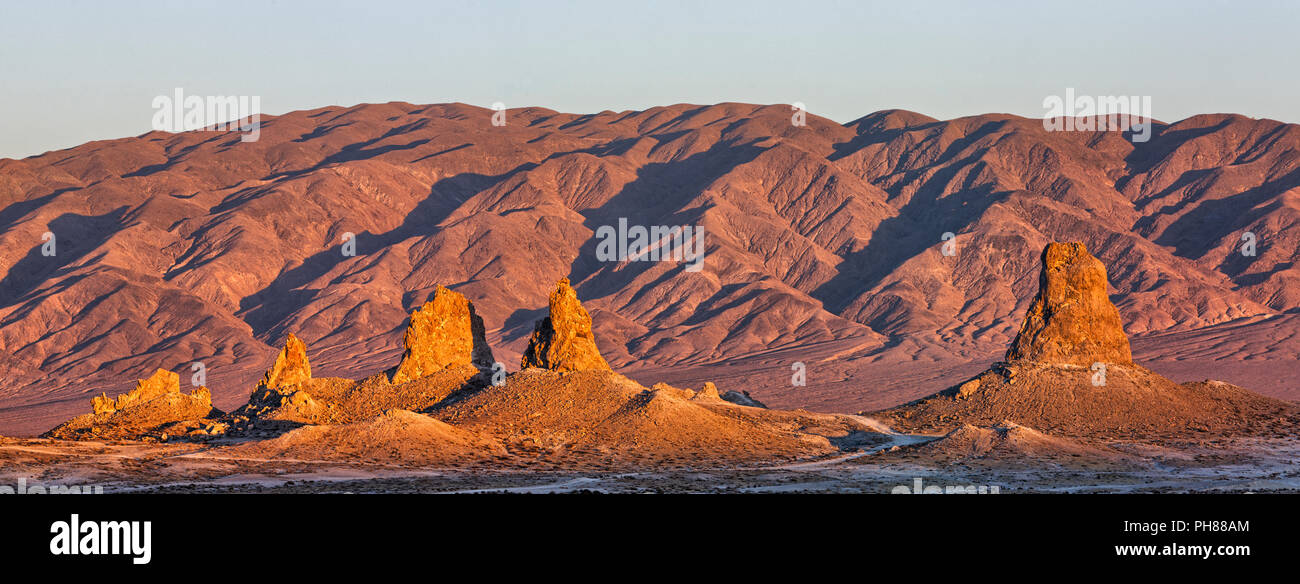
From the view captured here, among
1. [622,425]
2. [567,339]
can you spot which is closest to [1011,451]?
[622,425]

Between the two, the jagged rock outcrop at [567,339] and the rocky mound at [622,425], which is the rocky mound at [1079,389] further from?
the jagged rock outcrop at [567,339]

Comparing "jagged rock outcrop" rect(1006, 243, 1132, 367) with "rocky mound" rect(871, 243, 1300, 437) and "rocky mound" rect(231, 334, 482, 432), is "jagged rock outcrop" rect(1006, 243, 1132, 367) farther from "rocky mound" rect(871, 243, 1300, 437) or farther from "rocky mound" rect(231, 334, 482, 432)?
"rocky mound" rect(231, 334, 482, 432)

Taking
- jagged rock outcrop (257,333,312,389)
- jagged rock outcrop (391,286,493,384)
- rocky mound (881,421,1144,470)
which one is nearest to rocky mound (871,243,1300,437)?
rocky mound (881,421,1144,470)

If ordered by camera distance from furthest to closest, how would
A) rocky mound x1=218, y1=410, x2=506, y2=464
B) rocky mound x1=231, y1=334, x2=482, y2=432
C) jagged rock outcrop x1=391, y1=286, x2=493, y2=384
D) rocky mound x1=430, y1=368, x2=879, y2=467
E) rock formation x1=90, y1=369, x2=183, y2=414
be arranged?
1. jagged rock outcrop x1=391, y1=286, x2=493, y2=384
2. rock formation x1=90, y1=369, x2=183, y2=414
3. rocky mound x1=231, y1=334, x2=482, y2=432
4. rocky mound x1=430, y1=368, x2=879, y2=467
5. rocky mound x1=218, y1=410, x2=506, y2=464

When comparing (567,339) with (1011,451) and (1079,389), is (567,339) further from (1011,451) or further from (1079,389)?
(1079,389)

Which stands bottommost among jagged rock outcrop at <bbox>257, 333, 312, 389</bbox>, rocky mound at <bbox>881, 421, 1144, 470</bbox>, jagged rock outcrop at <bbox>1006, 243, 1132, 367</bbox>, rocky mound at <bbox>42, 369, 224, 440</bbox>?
rocky mound at <bbox>881, 421, 1144, 470</bbox>

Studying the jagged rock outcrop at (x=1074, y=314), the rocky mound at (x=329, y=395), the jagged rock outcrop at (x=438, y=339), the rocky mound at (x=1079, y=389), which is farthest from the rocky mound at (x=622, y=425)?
the jagged rock outcrop at (x=1074, y=314)
